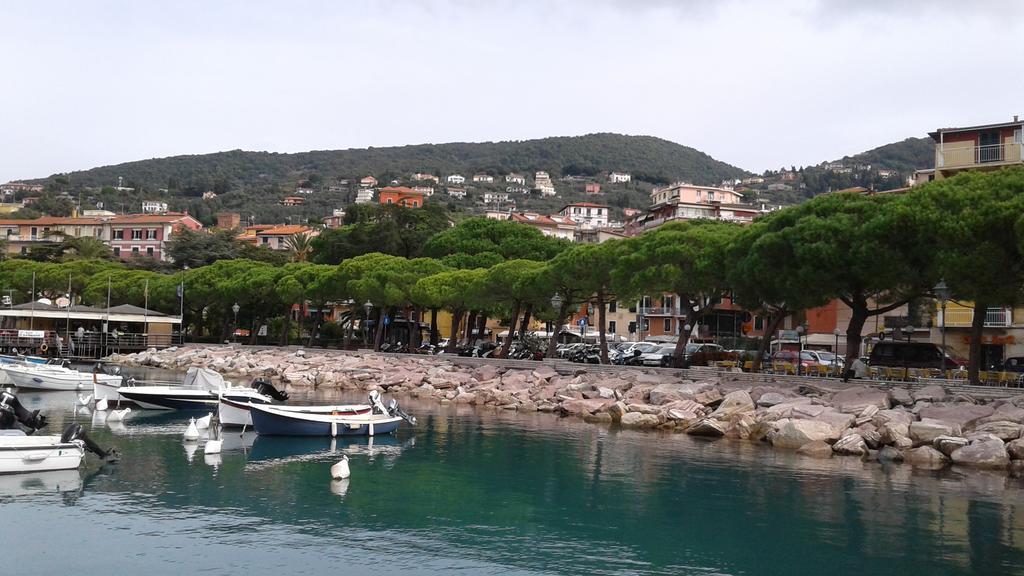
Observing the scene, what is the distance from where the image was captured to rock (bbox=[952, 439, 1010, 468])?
27.6 meters

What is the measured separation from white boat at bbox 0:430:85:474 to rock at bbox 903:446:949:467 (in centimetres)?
2458

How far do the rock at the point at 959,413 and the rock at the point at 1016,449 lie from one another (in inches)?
75.4

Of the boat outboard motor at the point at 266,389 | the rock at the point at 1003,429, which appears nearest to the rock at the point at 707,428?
the rock at the point at 1003,429

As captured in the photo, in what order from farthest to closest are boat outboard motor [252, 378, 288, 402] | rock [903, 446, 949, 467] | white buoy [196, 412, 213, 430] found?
boat outboard motor [252, 378, 288, 402]
white buoy [196, 412, 213, 430]
rock [903, 446, 949, 467]

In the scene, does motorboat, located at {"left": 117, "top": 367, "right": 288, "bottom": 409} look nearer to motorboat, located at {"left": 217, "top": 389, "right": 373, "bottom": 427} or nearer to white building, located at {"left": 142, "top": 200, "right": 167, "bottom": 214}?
motorboat, located at {"left": 217, "top": 389, "right": 373, "bottom": 427}

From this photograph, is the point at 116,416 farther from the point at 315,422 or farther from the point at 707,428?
the point at 707,428

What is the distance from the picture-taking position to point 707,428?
34219 millimetres

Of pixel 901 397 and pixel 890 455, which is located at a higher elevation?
pixel 901 397

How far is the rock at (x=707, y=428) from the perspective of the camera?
33969 millimetres

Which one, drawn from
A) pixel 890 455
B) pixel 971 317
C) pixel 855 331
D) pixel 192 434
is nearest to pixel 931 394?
pixel 890 455

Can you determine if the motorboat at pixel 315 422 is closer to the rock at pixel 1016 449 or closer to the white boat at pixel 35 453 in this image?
the white boat at pixel 35 453

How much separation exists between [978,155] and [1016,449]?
30.1m

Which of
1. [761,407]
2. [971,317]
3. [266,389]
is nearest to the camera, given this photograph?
[761,407]

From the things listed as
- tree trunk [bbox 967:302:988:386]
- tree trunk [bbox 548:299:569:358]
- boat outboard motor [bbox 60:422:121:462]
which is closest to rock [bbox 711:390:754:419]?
tree trunk [bbox 967:302:988:386]
